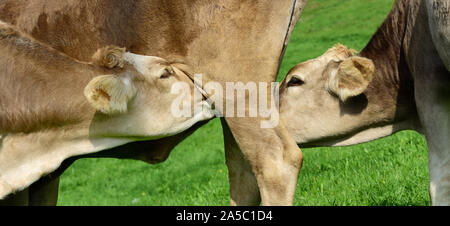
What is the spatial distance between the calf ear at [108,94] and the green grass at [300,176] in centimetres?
224

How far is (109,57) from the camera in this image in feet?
16.6

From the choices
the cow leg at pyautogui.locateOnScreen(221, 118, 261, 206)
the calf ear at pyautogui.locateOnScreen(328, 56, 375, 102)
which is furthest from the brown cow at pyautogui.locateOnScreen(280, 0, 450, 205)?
the cow leg at pyautogui.locateOnScreen(221, 118, 261, 206)

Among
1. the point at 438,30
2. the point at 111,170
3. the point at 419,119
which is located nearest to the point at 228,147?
the point at 419,119

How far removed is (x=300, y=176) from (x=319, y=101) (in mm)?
1990

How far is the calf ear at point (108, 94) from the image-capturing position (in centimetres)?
472

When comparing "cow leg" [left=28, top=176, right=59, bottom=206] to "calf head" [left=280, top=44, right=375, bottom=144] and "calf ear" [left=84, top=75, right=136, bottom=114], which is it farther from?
"calf head" [left=280, top=44, right=375, bottom=144]

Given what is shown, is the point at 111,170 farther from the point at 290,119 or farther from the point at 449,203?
the point at 449,203

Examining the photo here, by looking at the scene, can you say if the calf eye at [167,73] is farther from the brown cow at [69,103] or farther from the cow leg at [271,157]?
the cow leg at [271,157]

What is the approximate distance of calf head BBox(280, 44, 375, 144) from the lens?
19.4 feet

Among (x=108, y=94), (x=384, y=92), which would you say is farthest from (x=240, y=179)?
(x=108, y=94)

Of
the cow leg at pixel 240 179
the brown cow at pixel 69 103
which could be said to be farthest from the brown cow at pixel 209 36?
the cow leg at pixel 240 179

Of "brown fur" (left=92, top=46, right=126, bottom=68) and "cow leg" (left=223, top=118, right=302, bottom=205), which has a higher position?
"brown fur" (left=92, top=46, right=126, bottom=68)

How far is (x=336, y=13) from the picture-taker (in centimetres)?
2756

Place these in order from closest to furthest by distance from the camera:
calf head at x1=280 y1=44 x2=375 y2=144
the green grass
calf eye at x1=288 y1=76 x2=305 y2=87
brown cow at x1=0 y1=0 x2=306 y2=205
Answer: brown cow at x1=0 y1=0 x2=306 y2=205 → calf head at x1=280 y1=44 x2=375 y2=144 → calf eye at x1=288 y1=76 x2=305 y2=87 → the green grass
